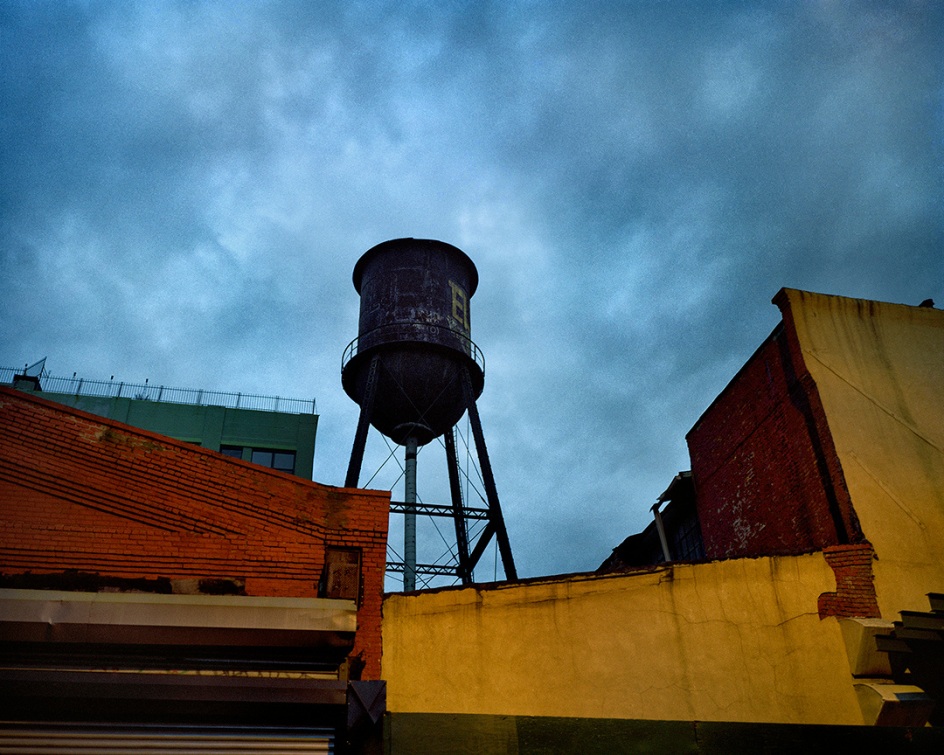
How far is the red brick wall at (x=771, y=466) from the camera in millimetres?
10234

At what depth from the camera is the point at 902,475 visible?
10.1 meters

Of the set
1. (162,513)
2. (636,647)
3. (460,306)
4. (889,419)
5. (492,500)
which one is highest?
(460,306)

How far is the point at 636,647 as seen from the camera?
8.80 m

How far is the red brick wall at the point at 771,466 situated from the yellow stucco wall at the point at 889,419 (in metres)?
0.27

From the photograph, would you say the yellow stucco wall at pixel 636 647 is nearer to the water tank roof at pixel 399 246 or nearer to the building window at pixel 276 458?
the water tank roof at pixel 399 246

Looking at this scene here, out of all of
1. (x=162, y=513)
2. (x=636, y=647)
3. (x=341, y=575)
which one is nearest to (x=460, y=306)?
(x=636, y=647)

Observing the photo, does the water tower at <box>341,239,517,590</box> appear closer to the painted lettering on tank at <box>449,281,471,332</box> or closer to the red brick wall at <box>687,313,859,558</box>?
the painted lettering on tank at <box>449,281,471,332</box>

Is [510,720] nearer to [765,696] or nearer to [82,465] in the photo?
[765,696]

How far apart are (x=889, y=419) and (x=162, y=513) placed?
9.38 meters

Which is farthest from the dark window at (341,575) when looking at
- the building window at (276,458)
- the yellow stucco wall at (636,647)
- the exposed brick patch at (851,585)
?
the building window at (276,458)

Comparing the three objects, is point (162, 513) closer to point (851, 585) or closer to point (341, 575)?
point (341, 575)

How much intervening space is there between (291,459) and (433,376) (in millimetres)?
7238

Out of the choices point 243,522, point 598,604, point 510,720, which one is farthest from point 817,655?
point 243,522

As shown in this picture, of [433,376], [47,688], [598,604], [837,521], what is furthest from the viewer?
[433,376]
